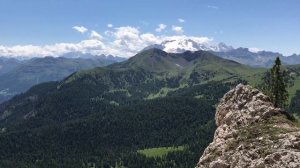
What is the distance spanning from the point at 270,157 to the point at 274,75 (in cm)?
6572

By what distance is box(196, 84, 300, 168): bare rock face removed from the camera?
62.5 metres

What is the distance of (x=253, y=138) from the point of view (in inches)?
2810

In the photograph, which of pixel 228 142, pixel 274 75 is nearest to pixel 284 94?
pixel 274 75

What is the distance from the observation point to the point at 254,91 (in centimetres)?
9681

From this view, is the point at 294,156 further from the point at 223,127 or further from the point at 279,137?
the point at 223,127

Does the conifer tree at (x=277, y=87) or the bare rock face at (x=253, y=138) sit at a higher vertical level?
the conifer tree at (x=277, y=87)

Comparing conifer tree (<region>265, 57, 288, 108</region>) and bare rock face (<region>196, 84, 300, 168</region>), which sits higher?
conifer tree (<region>265, 57, 288, 108</region>)

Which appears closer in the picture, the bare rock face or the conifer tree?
the bare rock face

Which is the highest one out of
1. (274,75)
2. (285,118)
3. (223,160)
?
(274,75)

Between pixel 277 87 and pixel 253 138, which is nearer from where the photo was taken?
pixel 253 138

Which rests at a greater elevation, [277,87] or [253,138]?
[277,87]

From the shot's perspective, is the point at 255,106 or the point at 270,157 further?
the point at 255,106

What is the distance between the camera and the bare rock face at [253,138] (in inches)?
2459

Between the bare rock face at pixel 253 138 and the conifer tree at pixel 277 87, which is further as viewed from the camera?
the conifer tree at pixel 277 87
